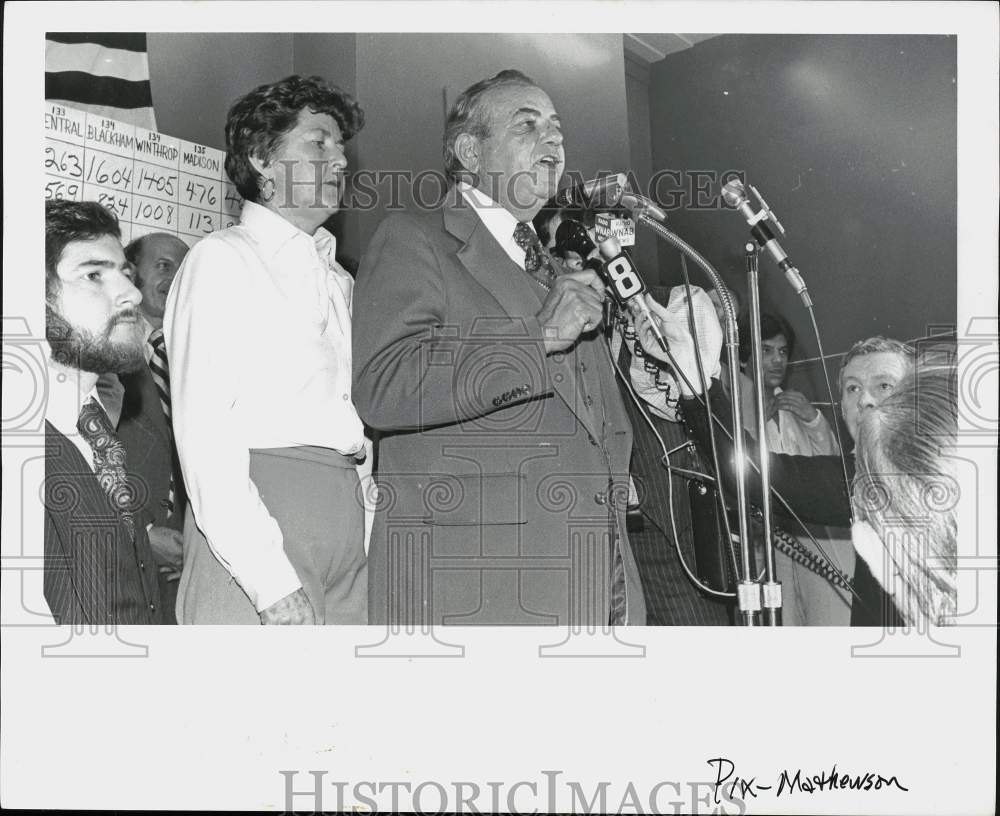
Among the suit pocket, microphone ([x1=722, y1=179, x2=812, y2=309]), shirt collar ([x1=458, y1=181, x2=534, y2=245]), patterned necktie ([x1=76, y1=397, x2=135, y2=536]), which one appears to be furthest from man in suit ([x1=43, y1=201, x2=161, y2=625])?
microphone ([x1=722, y1=179, x2=812, y2=309])

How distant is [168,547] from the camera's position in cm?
237

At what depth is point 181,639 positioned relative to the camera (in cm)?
241

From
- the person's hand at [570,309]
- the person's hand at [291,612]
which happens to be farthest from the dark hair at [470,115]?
the person's hand at [291,612]

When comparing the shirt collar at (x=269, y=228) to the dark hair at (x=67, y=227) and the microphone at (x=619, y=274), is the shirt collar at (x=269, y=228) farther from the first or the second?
the microphone at (x=619, y=274)

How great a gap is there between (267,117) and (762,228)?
1201 millimetres

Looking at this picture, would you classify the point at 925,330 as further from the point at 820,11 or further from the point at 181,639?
the point at 181,639

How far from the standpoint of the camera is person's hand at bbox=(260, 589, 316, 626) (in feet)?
7.34

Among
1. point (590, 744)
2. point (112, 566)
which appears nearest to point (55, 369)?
point (112, 566)

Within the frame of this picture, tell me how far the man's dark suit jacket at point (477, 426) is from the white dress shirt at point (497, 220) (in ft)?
0.06

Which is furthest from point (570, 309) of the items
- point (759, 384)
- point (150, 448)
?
point (150, 448)

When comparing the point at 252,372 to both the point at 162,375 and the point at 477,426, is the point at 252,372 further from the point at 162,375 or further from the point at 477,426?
the point at 477,426

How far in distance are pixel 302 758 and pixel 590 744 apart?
27.0 inches

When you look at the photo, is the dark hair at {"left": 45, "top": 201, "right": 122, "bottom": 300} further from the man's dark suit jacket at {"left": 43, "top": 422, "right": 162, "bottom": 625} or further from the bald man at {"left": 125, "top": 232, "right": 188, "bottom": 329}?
the man's dark suit jacket at {"left": 43, "top": 422, "right": 162, "bottom": 625}

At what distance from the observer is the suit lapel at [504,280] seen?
2.29m
